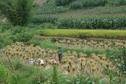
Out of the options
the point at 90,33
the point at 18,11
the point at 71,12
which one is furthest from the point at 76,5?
the point at 90,33

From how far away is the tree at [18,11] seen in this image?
22812 millimetres

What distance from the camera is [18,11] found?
75.8 ft

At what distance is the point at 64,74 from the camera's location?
9.19 metres

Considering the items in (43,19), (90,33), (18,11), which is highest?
(18,11)

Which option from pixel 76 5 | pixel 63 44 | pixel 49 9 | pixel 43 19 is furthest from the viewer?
pixel 49 9

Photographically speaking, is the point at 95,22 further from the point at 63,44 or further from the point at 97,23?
the point at 63,44

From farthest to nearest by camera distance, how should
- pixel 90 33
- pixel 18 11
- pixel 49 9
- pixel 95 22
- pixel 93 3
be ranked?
pixel 49 9 < pixel 93 3 < pixel 95 22 < pixel 18 11 < pixel 90 33

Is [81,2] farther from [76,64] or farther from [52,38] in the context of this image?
[76,64]

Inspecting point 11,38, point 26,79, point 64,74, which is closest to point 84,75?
point 64,74

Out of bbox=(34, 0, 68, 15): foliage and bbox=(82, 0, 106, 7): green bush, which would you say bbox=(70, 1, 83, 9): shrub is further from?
bbox=(34, 0, 68, 15): foliage

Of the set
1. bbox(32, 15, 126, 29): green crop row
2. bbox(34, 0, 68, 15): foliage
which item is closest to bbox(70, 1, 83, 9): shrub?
bbox(34, 0, 68, 15): foliage

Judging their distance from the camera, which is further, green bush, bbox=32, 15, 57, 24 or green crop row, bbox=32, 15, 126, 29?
green bush, bbox=32, 15, 57, 24

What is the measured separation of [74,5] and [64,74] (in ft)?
83.0

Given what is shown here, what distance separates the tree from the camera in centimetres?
2281
